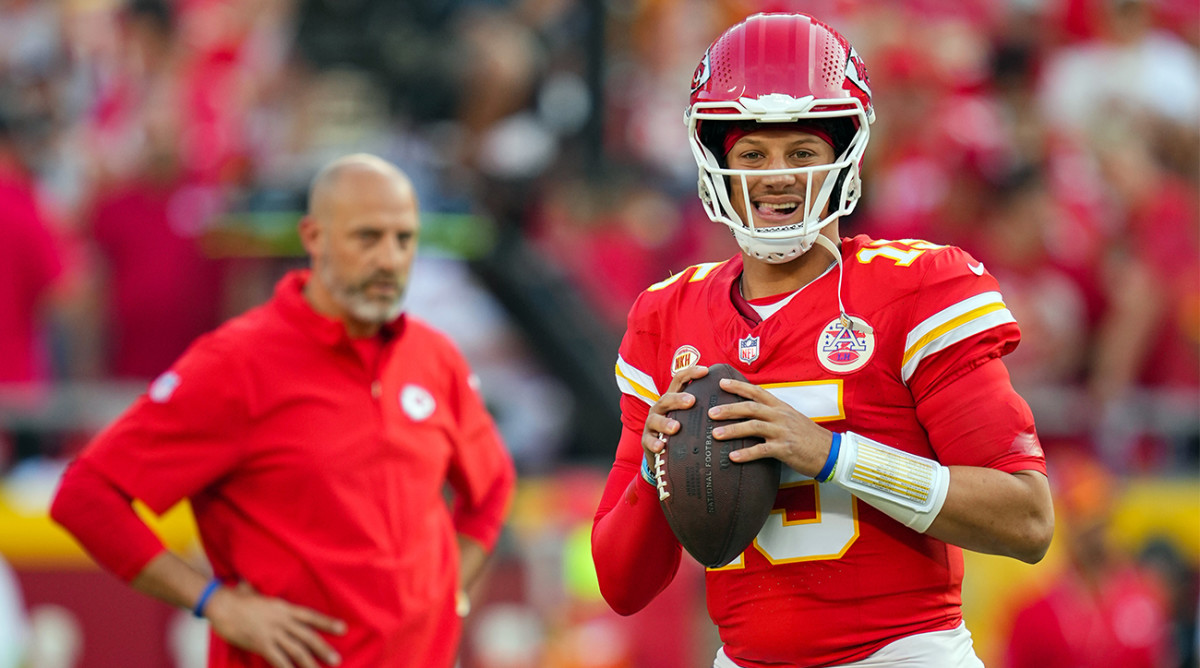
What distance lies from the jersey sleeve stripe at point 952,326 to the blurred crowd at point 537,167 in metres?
4.40

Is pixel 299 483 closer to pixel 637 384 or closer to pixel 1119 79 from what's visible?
pixel 637 384

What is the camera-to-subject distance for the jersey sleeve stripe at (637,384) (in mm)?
3066

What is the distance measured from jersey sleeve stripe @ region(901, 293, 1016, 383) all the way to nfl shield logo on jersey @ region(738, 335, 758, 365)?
0.28 metres

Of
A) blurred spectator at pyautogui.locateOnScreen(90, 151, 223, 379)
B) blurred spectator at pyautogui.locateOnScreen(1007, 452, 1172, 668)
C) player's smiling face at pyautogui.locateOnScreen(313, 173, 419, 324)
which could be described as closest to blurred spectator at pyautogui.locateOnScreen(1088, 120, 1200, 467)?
blurred spectator at pyautogui.locateOnScreen(1007, 452, 1172, 668)

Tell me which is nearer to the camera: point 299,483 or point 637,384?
point 637,384

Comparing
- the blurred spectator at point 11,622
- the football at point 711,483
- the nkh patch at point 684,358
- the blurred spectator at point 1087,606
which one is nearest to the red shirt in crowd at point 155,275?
the blurred spectator at point 11,622

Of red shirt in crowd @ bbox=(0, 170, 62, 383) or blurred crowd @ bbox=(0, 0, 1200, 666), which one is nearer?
red shirt in crowd @ bbox=(0, 170, 62, 383)

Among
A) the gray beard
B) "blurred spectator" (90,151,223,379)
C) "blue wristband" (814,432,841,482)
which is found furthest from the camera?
"blurred spectator" (90,151,223,379)

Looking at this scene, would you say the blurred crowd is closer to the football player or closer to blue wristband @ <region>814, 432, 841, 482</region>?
the football player

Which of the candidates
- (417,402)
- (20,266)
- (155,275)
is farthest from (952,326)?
(155,275)

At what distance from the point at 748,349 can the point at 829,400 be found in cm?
19

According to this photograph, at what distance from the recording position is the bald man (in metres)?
4.01

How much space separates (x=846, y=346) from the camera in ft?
9.24

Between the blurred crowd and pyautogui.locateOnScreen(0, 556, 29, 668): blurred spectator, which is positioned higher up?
the blurred crowd
